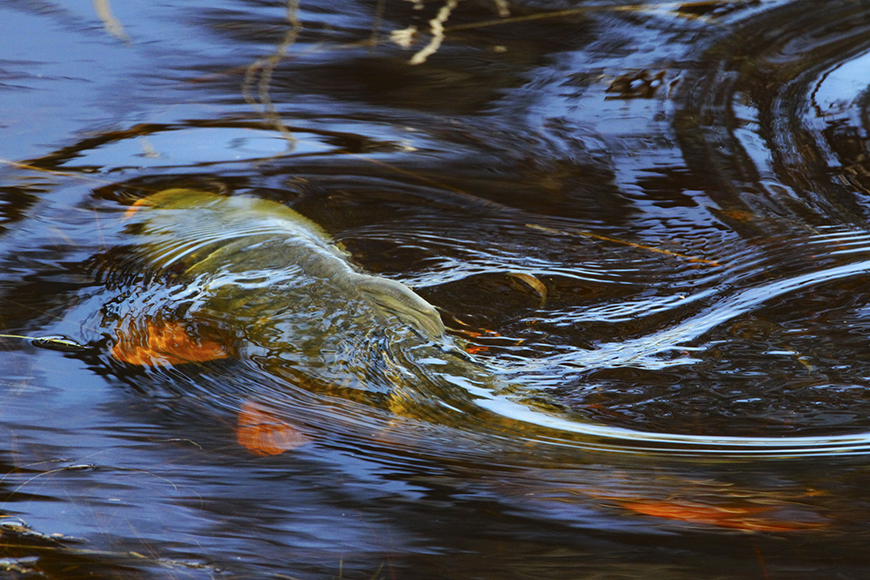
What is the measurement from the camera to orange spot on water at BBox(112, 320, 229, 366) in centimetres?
165

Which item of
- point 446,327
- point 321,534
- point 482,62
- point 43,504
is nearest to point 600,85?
point 482,62

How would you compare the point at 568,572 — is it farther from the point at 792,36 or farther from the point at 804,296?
the point at 792,36

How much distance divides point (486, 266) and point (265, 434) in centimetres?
78

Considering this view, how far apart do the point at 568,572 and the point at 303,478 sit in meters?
0.50

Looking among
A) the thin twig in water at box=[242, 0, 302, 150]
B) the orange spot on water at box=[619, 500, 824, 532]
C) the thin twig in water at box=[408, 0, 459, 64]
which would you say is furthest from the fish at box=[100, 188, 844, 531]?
the thin twig in water at box=[408, 0, 459, 64]

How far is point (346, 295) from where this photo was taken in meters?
1.81

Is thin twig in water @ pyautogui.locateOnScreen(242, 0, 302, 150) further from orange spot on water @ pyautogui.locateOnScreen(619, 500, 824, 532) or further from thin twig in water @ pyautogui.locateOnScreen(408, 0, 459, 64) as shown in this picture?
orange spot on water @ pyautogui.locateOnScreen(619, 500, 824, 532)

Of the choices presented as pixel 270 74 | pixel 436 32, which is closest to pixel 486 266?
pixel 270 74

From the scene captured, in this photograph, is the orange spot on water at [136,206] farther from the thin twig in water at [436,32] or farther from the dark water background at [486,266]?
the thin twig in water at [436,32]

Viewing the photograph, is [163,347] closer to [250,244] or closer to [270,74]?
[250,244]

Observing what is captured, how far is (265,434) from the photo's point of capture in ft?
4.81

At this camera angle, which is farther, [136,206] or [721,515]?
[136,206]

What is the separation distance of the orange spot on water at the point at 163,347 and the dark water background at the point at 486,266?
4 cm

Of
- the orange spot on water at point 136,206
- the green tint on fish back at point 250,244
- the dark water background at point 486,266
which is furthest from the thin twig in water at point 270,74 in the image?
the orange spot on water at point 136,206
